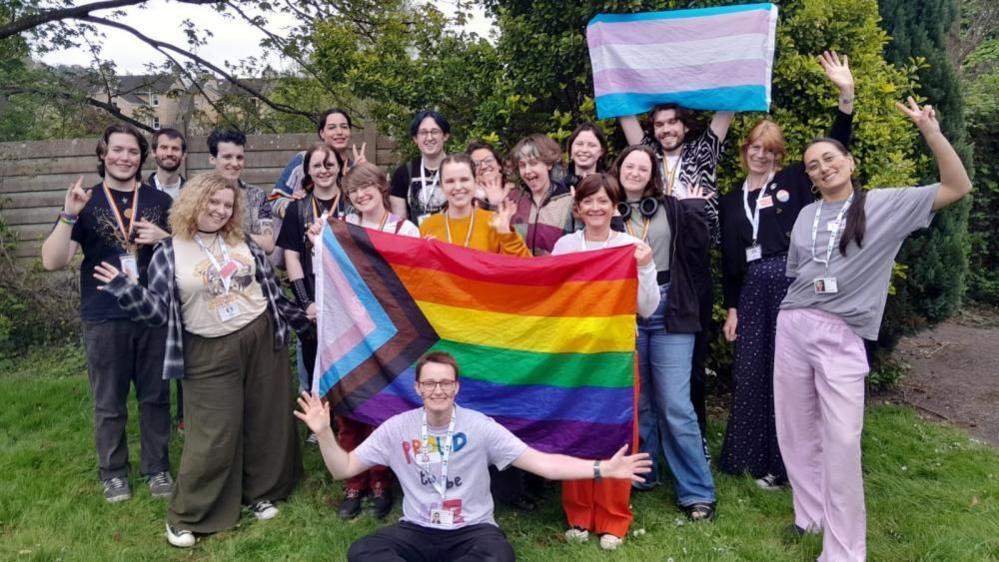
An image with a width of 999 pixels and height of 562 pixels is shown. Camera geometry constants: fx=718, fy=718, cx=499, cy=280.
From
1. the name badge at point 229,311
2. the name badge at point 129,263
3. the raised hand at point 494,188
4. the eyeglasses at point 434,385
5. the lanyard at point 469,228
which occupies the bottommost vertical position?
the eyeglasses at point 434,385

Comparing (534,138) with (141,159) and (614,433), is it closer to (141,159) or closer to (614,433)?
(614,433)

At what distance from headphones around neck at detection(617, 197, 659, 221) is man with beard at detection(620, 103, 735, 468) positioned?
422mm

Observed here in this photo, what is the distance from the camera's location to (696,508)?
4191mm

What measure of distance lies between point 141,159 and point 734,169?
4118mm

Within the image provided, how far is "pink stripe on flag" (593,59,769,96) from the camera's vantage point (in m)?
4.71

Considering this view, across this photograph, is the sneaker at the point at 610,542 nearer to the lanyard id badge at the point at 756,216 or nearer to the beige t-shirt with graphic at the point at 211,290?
the lanyard id badge at the point at 756,216

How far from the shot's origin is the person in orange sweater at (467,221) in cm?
413

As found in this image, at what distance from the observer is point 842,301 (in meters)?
3.55

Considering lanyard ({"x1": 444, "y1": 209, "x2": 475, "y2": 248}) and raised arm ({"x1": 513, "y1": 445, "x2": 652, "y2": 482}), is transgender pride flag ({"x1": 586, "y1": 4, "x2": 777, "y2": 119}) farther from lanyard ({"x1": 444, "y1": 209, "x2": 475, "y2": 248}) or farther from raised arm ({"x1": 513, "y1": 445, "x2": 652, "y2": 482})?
raised arm ({"x1": 513, "y1": 445, "x2": 652, "y2": 482})

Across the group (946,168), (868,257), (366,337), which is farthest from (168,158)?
(946,168)

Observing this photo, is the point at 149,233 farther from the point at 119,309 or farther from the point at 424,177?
the point at 424,177

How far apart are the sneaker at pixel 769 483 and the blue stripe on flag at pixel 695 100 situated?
94.2 inches

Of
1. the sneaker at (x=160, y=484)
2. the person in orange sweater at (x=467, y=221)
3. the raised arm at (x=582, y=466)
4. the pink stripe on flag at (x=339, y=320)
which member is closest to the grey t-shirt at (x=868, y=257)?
the raised arm at (x=582, y=466)

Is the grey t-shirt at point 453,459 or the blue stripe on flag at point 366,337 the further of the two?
the blue stripe on flag at point 366,337
